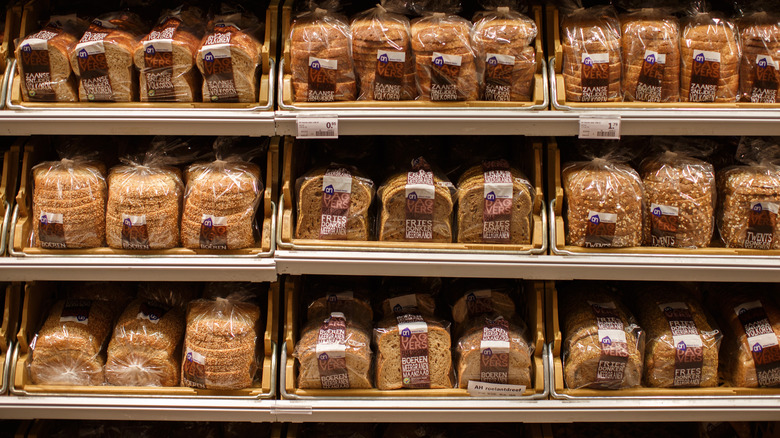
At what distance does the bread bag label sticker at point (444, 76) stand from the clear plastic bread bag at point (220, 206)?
0.62 metres

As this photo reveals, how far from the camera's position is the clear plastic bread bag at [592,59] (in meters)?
1.72

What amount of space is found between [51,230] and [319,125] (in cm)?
89

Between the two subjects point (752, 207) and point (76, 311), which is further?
point (76, 311)

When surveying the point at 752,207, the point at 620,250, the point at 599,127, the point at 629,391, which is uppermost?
the point at 599,127

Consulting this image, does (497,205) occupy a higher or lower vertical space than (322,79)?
lower

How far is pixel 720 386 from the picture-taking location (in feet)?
6.17

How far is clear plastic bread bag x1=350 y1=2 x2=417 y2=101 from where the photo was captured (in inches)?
67.9

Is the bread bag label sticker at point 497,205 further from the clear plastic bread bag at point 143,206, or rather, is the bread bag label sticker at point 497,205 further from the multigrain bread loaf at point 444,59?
the clear plastic bread bag at point 143,206

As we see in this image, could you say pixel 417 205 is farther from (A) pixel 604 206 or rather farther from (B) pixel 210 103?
(B) pixel 210 103

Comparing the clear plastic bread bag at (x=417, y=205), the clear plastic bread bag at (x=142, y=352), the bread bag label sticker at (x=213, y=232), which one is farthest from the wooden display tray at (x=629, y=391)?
the clear plastic bread bag at (x=142, y=352)

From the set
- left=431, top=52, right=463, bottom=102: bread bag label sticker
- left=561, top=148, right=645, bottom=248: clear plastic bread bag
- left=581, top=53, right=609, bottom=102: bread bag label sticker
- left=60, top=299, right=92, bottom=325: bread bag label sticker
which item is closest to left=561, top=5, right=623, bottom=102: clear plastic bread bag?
left=581, top=53, right=609, bottom=102: bread bag label sticker

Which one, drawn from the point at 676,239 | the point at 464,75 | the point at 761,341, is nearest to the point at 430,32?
the point at 464,75

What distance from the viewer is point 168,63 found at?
5.71 feet

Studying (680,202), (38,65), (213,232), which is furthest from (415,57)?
(38,65)
